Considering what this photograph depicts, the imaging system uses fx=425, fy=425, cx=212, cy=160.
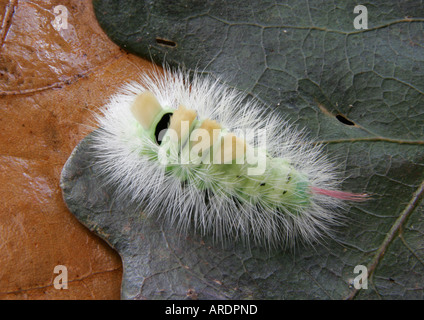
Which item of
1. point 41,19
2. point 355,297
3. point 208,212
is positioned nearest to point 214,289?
point 208,212

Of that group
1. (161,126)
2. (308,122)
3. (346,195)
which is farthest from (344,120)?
(161,126)

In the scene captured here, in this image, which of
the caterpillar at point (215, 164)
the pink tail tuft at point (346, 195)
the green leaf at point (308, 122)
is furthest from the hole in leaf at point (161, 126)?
the pink tail tuft at point (346, 195)

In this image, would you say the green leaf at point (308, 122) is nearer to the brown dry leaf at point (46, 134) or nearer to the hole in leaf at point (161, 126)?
the brown dry leaf at point (46, 134)

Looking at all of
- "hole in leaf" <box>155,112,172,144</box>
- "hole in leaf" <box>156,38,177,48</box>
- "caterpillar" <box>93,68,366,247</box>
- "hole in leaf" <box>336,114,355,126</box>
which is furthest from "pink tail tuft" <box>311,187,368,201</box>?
"hole in leaf" <box>156,38,177,48</box>

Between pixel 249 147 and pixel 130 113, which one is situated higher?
pixel 130 113

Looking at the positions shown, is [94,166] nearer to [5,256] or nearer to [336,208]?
[5,256]
